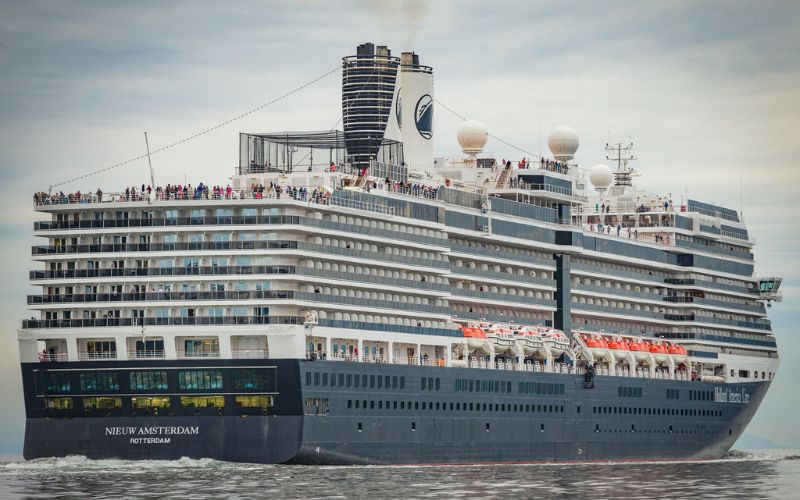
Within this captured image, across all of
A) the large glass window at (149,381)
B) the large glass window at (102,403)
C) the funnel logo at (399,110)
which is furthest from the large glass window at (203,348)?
the funnel logo at (399,110)

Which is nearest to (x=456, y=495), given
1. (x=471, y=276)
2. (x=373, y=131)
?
(x=471, y=276)

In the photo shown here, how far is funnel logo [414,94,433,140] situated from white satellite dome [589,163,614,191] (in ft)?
98.9

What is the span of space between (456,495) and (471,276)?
3854 centimetres

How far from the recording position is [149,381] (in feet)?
331

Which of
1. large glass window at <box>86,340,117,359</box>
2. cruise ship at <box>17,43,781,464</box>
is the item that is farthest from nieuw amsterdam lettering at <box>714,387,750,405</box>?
large glass window at <box>86,340,117,359</box>

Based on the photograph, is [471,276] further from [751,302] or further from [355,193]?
[751,302]

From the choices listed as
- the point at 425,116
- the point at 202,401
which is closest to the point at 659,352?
the point at 425,116

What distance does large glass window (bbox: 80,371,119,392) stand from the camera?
101 m

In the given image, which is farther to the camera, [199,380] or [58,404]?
[58,404]

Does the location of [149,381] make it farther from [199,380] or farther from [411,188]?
[411,188]

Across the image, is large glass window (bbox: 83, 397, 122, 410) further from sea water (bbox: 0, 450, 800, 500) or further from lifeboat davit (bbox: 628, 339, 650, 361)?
lifeboat davit (bbox: 628, 339, 650, 361)

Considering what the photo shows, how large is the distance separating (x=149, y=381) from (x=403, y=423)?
17.0m

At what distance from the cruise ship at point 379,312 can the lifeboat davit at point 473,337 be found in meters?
0.16

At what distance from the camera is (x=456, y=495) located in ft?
284
